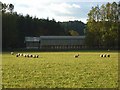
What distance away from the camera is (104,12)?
99.3 metres

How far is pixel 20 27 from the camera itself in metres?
130

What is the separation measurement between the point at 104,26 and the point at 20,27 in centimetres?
4314

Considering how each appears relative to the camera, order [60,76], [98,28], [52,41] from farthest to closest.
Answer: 1. [52,41]
2. [98,28]
3. [60,76]

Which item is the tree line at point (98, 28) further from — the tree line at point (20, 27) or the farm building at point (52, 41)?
the farm building at point (52, 41)

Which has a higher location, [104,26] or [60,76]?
[104,26]

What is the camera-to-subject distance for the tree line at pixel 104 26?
305 ft

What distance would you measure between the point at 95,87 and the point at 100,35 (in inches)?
3255

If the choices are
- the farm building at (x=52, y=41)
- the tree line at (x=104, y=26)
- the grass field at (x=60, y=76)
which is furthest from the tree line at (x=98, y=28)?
the grass field at (x=60, y=76)

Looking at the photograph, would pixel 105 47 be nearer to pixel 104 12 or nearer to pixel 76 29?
pixel 104 12

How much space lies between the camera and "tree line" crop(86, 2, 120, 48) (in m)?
92.8

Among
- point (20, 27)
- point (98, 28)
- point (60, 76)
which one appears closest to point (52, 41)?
point (20, 27)

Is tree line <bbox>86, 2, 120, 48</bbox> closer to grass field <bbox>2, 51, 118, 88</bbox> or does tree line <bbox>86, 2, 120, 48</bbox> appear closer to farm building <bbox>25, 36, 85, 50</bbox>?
farm building <bbox>25, 36, 85, 50</bbox>

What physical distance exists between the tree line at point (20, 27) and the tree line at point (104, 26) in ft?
67.2

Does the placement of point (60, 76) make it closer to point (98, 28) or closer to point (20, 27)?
point (98, 28)
